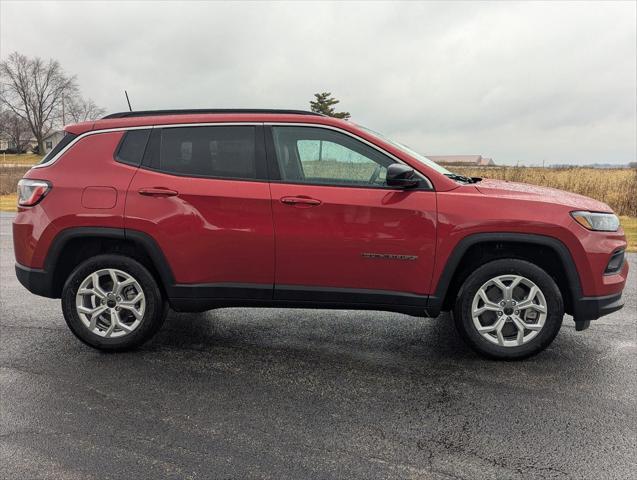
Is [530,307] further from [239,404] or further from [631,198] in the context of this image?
[631,198]

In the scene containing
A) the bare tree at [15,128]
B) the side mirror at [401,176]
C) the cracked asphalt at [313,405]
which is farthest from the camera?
the bare tree at [15,128]

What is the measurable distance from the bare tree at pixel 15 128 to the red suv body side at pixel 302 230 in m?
81.4

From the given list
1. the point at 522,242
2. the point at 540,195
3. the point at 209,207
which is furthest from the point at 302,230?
the point at 540,195

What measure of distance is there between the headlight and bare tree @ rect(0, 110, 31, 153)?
8370 cm

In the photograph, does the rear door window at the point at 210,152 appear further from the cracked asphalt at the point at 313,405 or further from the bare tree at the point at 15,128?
the bare tree at the point at 15,128

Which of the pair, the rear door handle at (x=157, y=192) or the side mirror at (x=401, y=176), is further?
the rear door handle at (x=157, y=192)

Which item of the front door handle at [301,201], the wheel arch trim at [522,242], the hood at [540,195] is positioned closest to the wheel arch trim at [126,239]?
the front door handle at [301,201]

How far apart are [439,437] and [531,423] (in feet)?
1.97

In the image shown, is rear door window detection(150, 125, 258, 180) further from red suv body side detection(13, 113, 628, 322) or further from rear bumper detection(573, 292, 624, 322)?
rear bumper detection(573, 292, 624, 322)

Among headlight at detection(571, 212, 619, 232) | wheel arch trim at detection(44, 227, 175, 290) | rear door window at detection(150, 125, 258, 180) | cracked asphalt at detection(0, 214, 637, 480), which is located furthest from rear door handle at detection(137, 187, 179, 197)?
headlight at detection(571, 212, 619, 232)

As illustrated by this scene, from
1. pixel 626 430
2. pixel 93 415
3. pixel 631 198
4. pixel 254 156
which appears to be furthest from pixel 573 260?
pixel 631 198

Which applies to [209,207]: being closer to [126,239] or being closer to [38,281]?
[126,239]

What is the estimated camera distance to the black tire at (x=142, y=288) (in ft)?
12.6

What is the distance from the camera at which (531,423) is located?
2.88 meters
